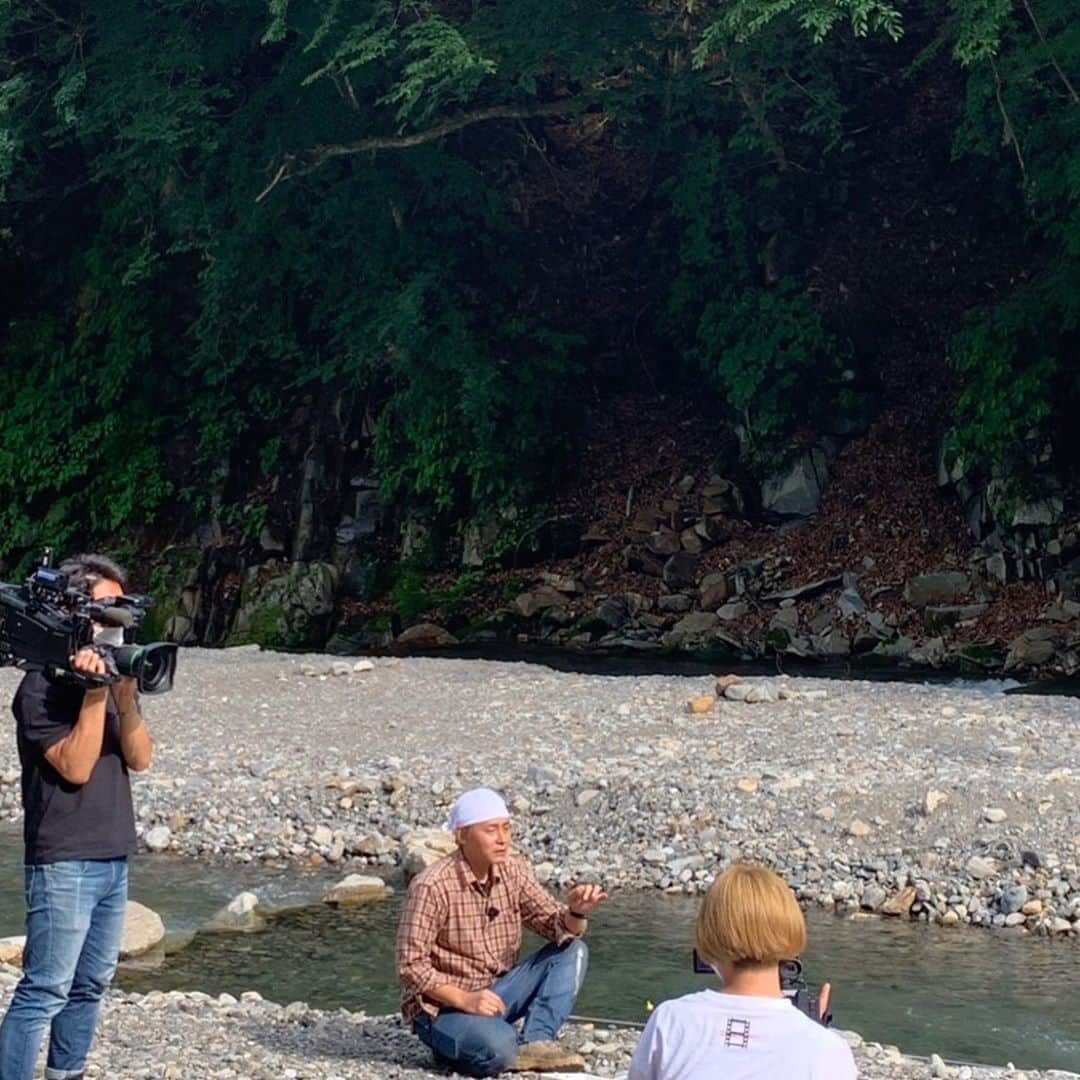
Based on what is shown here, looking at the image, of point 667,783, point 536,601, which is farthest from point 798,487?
point 667,783

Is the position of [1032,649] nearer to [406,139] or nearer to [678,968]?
[406,139]

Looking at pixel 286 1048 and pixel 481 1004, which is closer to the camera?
pixel 481 1004

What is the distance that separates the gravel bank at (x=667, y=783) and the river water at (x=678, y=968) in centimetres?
57

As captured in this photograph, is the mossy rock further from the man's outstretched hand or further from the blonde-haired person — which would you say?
the blonde-haired person

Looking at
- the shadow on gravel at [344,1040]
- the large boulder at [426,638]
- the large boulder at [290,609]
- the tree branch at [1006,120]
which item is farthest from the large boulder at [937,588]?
the shadow on gravel at [344,1040]

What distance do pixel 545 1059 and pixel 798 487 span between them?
17.5 m

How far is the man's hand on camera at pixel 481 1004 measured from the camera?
609 cm

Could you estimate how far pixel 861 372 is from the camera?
77.0 feet

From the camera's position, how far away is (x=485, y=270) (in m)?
25.4

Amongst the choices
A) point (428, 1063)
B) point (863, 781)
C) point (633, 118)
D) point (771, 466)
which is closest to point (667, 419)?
point (771, 466)

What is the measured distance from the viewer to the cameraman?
4961mm

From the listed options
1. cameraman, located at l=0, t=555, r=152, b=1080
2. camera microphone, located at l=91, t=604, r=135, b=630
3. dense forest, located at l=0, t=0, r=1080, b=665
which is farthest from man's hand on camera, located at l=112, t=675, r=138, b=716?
dense forest, located at l=0, t=0, r=1080, b=665

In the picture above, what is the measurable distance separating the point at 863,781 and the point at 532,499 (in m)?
13.1

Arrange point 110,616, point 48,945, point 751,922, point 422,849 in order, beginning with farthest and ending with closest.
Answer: point 422,849 < point 48,945 < point 110,616 < point 751,922
